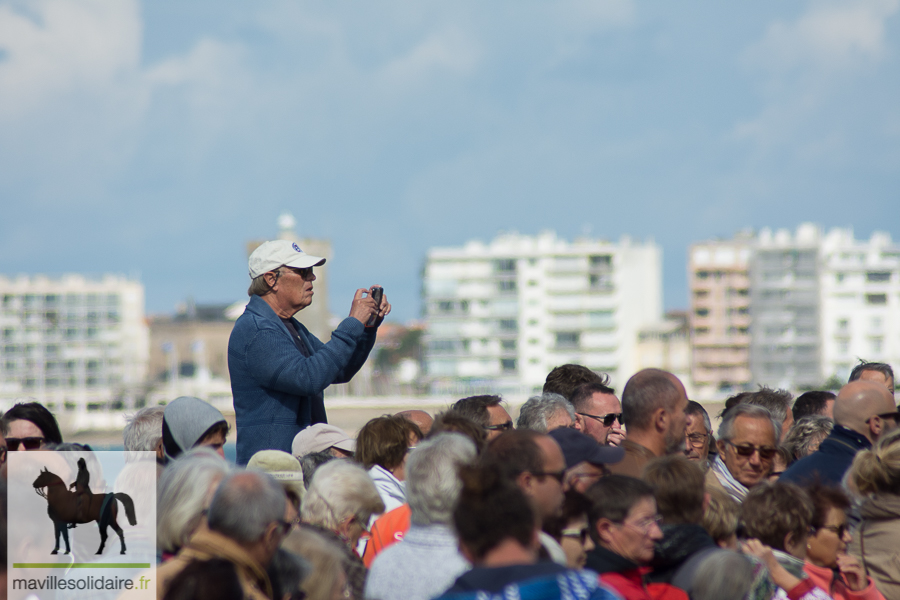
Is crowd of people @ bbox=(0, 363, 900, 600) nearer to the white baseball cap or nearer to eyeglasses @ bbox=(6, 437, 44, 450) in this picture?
eyeglasses @ bbox=(6, 437, 44, 450)

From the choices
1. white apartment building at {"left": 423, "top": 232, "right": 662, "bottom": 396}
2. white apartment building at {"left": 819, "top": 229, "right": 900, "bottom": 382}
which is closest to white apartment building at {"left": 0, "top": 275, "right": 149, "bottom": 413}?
white apartment building at {"left": 423, "top": 232, "right": 662, "bottom": 396}

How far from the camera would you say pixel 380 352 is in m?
153

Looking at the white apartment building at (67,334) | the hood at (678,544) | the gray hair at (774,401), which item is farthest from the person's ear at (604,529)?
the white apartment building at (67,334)

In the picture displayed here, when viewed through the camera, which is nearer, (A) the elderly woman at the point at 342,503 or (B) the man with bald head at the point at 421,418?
(A) the elderly woman at the point at 342,503

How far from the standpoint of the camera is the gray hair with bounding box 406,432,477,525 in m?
3.61

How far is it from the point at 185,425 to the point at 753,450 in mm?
2847

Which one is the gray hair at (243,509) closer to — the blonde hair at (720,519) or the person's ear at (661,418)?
the blonde hair at (720,519)

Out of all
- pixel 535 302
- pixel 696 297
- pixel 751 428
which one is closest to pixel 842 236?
pixel 696 297

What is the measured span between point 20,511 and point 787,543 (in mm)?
2900

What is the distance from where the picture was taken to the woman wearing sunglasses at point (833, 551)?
4.17m

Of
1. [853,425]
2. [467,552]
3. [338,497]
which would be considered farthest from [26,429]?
[853,425]

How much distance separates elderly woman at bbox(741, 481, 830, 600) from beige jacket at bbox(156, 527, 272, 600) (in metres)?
1.84

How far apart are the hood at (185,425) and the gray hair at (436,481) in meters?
1.12

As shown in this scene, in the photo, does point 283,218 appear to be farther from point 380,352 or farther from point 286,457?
point 286,457
